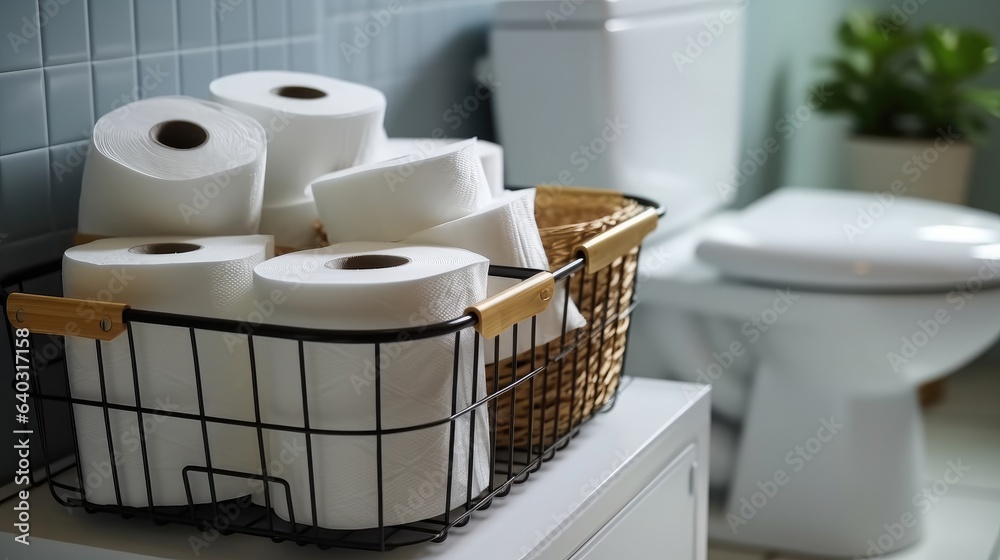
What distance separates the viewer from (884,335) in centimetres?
129

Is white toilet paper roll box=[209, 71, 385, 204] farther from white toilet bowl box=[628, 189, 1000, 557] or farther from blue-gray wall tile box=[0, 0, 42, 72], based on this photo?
white toilet bowl box=[628, 189, 1000, 557]

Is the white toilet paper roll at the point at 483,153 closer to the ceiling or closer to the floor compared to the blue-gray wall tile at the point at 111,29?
closer to the floor

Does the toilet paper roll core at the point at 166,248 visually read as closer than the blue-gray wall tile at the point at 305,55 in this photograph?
Yes

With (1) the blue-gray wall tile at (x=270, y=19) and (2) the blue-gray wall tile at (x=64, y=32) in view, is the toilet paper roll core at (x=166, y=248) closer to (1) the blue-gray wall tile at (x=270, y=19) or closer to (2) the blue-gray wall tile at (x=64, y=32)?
(2) the blue-gray wall tile at (x=64, y=32)

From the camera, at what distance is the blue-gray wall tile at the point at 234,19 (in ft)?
2.91

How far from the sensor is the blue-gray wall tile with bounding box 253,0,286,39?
36.8 inches

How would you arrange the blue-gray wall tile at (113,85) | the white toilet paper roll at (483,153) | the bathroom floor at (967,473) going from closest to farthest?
the blue-gray wall tile at (113,85)
the white toilet paper roll at (483,153)
the bathroom floor at (967,473)

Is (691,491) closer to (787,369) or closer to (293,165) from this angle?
(293,165)

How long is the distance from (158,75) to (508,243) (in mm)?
333

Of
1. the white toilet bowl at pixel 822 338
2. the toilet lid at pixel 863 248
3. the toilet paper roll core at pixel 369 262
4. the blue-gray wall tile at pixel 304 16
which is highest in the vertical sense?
the blue-gray wall tile at pixel 304 16

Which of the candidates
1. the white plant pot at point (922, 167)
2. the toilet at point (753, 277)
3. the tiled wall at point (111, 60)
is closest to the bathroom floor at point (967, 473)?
the toilet at point (753, 277)

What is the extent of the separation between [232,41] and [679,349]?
811mm

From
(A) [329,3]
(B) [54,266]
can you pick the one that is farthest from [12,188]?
(A) [329,3]

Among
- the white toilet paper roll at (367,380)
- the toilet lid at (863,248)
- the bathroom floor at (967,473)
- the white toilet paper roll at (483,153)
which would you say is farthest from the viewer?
the bathroom floor at (967,473)
